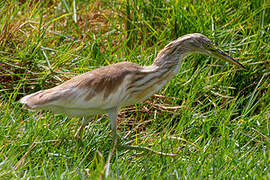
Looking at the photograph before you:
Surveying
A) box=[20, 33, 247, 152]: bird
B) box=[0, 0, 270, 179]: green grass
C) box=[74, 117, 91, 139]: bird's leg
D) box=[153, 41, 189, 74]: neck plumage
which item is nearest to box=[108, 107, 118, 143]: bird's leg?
box=[20, 33, 247, 152]: bird

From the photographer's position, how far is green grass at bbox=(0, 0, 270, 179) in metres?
3.62

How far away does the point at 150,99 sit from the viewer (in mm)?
4797

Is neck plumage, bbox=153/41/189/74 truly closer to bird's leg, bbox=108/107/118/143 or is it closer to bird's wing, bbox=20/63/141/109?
bird's wing, bbox=20/63/141/109

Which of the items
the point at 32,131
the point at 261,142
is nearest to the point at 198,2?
the point at 261,142

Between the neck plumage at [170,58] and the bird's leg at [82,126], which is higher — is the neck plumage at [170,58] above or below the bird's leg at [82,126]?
above

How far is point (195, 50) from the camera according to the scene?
14.3 ft

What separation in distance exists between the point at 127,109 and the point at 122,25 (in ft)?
4.17

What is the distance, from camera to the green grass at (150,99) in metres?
3.62

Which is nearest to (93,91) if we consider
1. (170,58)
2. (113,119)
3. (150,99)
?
(113,119)

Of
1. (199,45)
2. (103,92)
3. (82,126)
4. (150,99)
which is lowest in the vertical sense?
(150,99)

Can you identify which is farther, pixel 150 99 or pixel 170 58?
pixel 150 99

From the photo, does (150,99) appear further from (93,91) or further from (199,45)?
(93,91)

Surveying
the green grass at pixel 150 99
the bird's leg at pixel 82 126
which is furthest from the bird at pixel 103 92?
the green grass at pixel 150 99

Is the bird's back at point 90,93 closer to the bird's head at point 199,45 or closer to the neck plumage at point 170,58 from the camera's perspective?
the neck plumage at point 170,58
